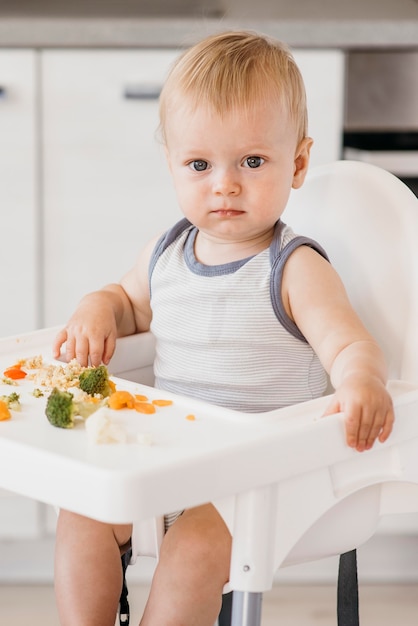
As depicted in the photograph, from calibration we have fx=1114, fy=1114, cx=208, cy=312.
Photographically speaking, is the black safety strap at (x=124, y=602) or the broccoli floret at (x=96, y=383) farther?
the black safety strap at (x=124, y=602)

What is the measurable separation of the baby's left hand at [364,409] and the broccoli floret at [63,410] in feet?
0.67

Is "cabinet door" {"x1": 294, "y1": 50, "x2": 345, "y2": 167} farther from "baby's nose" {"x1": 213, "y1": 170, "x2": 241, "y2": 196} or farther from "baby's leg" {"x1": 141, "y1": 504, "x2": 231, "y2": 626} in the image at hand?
"baby's leg" {"x1": 141, "y1": 504, "x2": 231, "y2": 626}

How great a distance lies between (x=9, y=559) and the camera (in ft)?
6.46

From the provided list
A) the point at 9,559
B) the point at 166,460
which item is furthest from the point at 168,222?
the point at 166,460

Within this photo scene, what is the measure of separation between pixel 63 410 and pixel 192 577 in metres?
0.19

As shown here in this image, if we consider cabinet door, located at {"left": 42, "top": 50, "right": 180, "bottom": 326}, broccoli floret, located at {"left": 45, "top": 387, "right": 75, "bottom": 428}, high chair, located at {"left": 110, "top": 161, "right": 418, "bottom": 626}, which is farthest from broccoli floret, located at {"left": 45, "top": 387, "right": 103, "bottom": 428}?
cabinet door, located at {"left": 42, "top": 50, "right": 180, "bottom": 326}

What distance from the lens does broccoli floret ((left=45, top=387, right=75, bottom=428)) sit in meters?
0.88

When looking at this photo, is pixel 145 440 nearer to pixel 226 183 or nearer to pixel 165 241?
pixel 226 183

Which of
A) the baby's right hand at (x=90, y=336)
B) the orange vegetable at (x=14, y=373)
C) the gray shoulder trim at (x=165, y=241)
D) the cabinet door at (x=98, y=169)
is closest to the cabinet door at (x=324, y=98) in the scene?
the cabinet door at (x=98, y=169)

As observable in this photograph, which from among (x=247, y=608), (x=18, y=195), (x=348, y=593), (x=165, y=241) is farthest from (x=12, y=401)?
(x=18, y=195)

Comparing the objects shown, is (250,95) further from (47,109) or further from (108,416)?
(47,109)

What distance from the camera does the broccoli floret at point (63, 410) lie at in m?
0.88

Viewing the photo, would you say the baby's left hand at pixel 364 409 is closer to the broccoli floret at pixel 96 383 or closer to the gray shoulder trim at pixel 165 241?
the broccoli floret at pixel 96 383

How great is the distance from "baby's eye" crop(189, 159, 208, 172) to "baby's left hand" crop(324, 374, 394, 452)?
0.98ft
